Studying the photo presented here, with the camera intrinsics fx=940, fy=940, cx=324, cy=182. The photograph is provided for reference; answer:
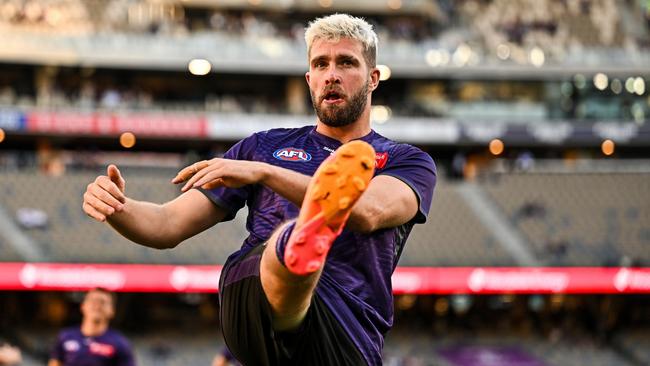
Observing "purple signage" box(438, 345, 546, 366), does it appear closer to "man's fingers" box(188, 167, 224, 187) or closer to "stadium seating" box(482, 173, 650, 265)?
"stadium seating" box(482, 173, 650, 265)

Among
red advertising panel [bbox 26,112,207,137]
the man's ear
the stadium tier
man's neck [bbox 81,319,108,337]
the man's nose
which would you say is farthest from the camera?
red advertising panel [bbox 26,112,207,137]

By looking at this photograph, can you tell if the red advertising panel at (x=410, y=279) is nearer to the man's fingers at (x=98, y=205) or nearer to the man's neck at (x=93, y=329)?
the man's neck at (x=93, y=329)

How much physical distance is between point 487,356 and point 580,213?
7.79 metres

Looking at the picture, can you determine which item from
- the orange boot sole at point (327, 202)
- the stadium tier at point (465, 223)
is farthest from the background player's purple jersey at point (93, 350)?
the stadium tier at point (465, 223)

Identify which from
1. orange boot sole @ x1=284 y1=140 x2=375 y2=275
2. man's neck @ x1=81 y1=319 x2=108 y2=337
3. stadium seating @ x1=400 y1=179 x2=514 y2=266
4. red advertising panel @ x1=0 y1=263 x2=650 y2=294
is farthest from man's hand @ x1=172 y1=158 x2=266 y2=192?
stadium seating @ x1=400 y1=179 x2=514 y2=266

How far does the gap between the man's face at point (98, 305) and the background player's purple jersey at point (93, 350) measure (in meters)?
0.17

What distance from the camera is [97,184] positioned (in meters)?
3.66

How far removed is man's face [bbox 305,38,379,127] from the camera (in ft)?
13.0

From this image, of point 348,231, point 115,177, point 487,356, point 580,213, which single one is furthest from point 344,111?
point 580,213

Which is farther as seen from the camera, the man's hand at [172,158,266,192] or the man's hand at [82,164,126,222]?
the man's hand at [82,164,126,222]

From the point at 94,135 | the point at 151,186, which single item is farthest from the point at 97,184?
the point at 94,135

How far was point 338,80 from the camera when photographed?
398cm

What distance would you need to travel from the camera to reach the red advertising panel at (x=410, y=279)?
23562 mm

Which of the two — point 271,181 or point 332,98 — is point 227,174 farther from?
point 332,98
